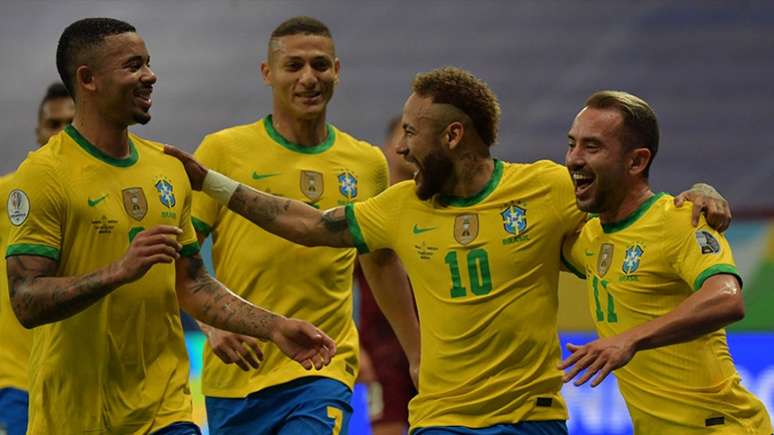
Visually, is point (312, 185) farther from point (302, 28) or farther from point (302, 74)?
point (302, 28)

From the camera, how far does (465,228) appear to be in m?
5.69

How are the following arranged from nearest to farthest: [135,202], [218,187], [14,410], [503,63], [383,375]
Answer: [135,202]
[218,187]
[14,410]
[383,375]
[503,63]

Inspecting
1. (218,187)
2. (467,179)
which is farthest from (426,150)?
(218,187)

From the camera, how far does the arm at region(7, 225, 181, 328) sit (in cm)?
487

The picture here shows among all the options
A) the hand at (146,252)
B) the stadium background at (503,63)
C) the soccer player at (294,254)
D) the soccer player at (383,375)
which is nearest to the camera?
the hand at (146,252)

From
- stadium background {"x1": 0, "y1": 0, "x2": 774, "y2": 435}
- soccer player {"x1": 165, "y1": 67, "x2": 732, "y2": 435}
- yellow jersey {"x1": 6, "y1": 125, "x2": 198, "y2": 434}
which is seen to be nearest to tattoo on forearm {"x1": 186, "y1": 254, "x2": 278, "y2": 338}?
yellow jersey {"x1": 6, "y1": 125, "x2": 198, "y2": 434}

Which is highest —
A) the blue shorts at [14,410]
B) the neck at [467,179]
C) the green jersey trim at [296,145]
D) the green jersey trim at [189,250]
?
the green jersey trim at [296,145]

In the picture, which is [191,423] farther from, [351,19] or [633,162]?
[351,19]

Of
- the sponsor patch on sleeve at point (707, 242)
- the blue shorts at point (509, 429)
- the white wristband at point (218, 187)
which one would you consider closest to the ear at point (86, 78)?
the white wristband at point (218, 187)

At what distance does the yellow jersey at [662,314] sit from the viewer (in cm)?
534

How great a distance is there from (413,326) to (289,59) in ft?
4.47

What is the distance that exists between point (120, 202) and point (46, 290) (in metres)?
0.47

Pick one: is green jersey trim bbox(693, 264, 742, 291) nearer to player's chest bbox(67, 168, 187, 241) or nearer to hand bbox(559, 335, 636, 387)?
hand bbox(559, 335, 636, 387)

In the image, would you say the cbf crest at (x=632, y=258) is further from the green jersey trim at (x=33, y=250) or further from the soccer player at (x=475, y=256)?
the green jersey trim at (x=33, y=250)
